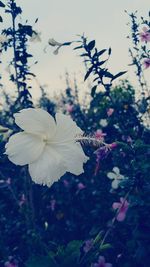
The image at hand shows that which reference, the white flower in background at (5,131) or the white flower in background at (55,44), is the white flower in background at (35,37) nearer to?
the white flower in background at (55,44)

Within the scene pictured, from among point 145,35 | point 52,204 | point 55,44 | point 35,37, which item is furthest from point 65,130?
point 52,204

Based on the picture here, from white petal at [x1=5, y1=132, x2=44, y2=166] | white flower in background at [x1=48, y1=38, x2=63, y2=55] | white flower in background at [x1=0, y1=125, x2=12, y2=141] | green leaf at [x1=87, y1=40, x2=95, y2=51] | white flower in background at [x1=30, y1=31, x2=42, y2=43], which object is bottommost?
white petal at [x1=5, y1=132, x2=44, y2=166]

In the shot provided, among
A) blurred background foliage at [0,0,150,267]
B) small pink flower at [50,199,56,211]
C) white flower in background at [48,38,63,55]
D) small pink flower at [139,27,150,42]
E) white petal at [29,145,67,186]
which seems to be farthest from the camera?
small pink flower at [50,199,56,211]

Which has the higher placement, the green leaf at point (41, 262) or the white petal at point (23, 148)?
the white petal at point (23, 148)

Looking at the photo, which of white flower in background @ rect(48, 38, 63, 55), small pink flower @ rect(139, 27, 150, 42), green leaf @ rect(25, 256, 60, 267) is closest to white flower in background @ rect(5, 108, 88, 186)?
green leaf @ rect(25, 256, 60, 267)

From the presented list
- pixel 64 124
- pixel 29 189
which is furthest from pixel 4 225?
pixel 64 124

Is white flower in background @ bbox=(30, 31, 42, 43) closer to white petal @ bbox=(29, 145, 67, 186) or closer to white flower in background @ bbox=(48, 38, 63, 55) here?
white flower in background @ bbox=(48, 38, 63, 55)

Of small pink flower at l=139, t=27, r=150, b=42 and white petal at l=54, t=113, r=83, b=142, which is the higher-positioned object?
small pink flower at l=139, t=27, r=150, b=42

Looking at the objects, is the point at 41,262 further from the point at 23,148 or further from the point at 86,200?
the point at 86,200

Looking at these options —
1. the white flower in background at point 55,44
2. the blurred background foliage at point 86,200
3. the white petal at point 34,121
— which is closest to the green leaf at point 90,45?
the blurred background foliage at point 86,200
